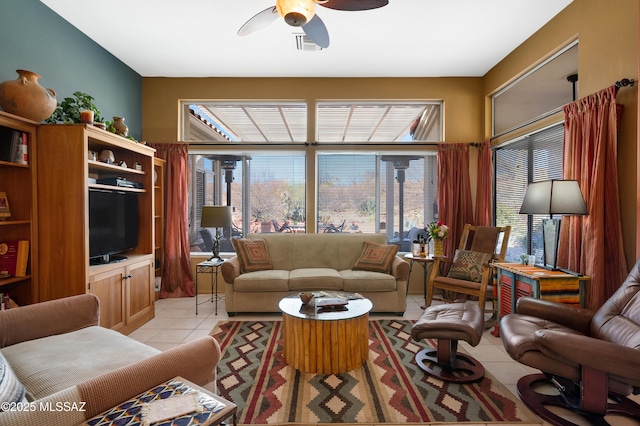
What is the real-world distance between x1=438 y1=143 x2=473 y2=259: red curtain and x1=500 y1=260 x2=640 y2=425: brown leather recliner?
2.19m

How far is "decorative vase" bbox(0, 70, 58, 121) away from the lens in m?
2.36

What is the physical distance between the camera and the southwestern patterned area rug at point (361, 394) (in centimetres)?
189

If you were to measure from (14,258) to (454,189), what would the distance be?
15.9ft

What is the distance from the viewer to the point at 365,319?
2520mm

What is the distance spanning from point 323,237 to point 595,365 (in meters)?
3.09

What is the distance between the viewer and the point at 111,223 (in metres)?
3.19

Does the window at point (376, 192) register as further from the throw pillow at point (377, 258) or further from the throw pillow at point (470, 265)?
the throw pillow at point (470, 265)

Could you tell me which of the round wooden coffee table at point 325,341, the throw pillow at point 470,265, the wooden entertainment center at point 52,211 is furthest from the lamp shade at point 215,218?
the throw pillow at point 470,265

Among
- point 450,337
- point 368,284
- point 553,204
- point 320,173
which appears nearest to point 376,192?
point 320,173

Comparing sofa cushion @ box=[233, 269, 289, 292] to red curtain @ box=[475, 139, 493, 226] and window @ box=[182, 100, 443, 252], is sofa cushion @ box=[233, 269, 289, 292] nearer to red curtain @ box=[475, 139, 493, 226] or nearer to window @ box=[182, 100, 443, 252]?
window @ box=[182, 100, 443, 252]

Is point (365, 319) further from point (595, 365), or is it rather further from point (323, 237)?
point (323, 237)

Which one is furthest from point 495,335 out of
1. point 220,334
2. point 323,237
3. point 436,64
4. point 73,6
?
point 73,6

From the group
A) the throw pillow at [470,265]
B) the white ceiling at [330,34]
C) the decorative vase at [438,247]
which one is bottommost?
the throw pillow at [470,265]

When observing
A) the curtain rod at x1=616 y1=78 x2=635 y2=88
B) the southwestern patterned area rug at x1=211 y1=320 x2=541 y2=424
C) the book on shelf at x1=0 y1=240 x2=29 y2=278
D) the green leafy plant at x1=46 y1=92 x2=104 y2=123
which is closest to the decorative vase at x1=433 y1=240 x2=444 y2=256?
the southwestern patterned area rug at x1=211 y1=320 x2=541 y2=424
